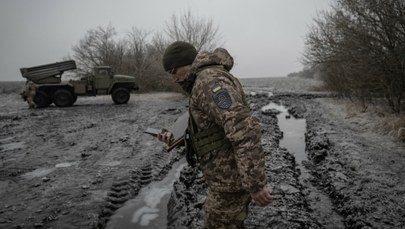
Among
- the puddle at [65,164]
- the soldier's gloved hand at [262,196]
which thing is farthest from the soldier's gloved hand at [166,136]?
the puddle at [65,164]

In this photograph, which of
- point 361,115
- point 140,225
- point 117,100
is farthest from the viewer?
point 117,100

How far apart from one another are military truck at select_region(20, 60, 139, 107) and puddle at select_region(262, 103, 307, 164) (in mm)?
8730

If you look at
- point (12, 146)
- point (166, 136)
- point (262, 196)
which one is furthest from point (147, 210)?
point (12, 146)

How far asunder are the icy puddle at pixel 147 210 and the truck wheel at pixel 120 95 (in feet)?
40.6

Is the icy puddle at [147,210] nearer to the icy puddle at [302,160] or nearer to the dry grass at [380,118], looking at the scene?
the icy puddle at [302,160]

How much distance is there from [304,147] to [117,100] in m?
11.7

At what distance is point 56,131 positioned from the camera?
934cm

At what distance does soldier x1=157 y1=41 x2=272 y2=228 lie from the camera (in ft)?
6.04

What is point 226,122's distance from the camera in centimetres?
183

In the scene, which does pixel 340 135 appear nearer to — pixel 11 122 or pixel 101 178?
pixel 101 178

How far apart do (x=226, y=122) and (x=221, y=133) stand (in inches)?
8.6

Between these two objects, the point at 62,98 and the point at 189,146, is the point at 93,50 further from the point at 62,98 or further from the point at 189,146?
the point at 189,146

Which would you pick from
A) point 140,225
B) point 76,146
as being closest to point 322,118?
point 76,146

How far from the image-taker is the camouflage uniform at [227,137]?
184cm
